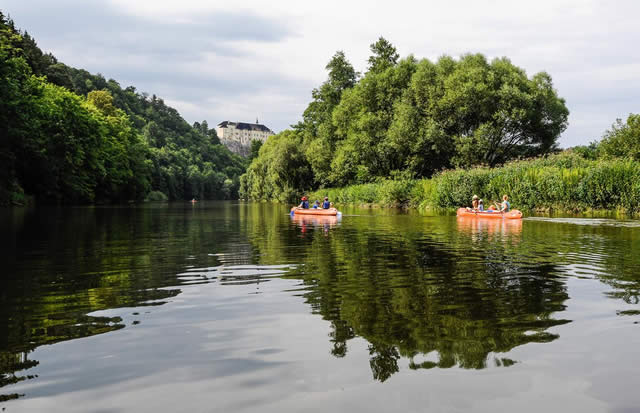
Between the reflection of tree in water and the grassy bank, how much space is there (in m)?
19.1

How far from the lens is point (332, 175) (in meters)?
61.3

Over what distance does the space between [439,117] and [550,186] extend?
22.0 meters

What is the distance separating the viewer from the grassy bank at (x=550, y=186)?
1043 inches

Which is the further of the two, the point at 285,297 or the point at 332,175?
the point at 332,175

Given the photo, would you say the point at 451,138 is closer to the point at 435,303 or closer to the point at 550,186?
the point at 550,186

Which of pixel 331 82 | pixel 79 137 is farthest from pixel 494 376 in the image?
pixel 331 82

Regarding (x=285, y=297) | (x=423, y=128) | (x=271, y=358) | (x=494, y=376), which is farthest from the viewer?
(x=423, y=128)

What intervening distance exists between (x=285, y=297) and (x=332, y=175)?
5469cm

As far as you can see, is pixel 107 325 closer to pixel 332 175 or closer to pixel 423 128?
pixel 423 128

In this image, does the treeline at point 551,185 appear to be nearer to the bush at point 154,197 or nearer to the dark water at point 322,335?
the dark water at point 322,335

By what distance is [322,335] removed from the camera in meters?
5.03

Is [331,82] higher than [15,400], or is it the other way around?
[331,82]

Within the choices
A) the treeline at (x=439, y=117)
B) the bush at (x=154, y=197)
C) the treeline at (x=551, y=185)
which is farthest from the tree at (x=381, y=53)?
the bush at (x=154, y=197)

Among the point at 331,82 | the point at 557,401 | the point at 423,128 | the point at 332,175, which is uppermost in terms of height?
the point at 331,82
